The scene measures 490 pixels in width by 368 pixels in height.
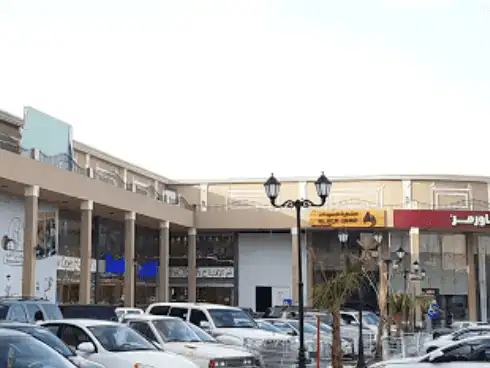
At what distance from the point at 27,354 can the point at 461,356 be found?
8241 millimetres

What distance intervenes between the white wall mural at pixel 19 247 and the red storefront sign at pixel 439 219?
21745mm

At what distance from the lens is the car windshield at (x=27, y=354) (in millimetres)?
9398

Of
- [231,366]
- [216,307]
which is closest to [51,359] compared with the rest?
[231,366]

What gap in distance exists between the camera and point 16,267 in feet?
121

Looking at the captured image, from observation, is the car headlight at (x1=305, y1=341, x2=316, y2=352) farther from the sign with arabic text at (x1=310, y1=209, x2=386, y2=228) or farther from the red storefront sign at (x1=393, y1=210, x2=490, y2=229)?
the red storefront sign at (x1=393, y1=210, x2=490, y2=229)

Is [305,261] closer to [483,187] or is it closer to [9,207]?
[483,187]

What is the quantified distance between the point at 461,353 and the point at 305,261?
4000 centimetres

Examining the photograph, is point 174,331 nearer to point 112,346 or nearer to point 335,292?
point 112,346

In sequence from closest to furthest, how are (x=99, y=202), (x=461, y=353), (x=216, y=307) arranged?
(x=461, y=353) → (x=216, y=307) → (x=99, y=202)

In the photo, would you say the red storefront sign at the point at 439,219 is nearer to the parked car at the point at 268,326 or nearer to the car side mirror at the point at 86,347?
the parked car at the point at 268,326

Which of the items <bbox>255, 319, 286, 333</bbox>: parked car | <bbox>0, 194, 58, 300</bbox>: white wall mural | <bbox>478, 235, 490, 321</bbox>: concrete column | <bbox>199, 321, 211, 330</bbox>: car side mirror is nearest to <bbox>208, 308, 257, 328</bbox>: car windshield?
<bbox>199, 321, 211, 330</bbox>: car side mirror

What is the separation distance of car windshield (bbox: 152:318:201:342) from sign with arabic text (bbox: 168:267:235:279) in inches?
1508

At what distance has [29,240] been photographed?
1300 inches

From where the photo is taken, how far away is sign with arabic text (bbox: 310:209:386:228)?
50094 millimetres
